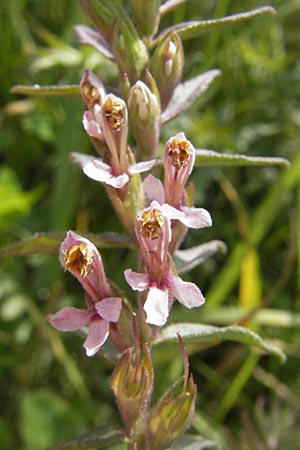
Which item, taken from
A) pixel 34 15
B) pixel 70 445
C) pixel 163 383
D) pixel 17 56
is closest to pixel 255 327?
pixel 163 383

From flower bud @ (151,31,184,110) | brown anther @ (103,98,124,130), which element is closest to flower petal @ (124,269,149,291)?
brown anther @ (103,98,124,130)

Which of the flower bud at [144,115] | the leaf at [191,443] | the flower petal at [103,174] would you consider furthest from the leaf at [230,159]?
the leaf at [191,443]

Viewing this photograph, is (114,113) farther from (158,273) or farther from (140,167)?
(158,273)

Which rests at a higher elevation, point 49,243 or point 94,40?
point 94,40

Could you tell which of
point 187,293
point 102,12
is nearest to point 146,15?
point 102,12

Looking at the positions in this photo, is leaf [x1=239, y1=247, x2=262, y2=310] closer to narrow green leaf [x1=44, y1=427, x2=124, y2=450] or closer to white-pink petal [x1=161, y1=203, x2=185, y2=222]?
narrow green leaf [x1=44, y1=427, x2=124, y2=450]
